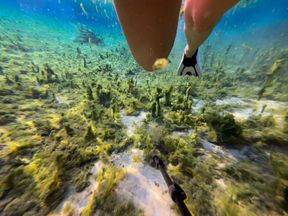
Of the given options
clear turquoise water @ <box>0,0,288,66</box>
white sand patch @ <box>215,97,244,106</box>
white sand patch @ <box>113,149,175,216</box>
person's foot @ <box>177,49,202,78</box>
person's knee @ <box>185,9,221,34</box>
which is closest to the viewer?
person's knee @ <box>185,9,221,34</box>

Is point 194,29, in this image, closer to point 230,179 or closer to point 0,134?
point 230,179

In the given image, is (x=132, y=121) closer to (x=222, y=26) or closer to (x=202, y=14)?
(x=202, y=14)

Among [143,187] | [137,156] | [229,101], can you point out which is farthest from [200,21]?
[229,101]

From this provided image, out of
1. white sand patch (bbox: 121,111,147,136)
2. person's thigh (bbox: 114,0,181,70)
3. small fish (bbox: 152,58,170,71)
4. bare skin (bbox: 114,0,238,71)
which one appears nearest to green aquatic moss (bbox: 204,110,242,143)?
white sand patch (bbox: 121,111,147,136)

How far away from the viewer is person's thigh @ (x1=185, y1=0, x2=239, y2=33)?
124cm

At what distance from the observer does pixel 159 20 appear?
135cm

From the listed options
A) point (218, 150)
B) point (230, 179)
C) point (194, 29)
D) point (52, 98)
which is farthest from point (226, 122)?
point (52, 98)

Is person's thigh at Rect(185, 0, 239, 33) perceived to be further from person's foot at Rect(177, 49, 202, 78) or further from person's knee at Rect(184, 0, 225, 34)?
person's foot at Rect(177, 49, 202, 78)

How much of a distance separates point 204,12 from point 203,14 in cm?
3

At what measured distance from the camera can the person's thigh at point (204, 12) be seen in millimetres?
1245

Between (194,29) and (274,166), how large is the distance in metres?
2.95

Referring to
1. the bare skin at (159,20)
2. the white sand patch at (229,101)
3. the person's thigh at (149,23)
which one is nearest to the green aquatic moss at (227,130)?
the white sand patch at (229,101)

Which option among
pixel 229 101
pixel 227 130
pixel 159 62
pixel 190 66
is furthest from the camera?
pixel 229 101

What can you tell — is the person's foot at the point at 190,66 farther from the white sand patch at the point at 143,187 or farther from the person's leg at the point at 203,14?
the white sand patch at the point at 143,187
